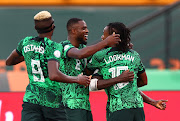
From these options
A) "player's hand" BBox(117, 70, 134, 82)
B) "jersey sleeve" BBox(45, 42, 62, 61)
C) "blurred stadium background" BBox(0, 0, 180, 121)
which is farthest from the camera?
"blurred stadium background" BBox(0, 0, 180, 121)

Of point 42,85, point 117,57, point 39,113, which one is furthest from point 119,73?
point 39,113

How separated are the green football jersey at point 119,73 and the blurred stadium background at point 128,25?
180 cm

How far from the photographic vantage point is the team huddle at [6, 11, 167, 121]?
209 inches

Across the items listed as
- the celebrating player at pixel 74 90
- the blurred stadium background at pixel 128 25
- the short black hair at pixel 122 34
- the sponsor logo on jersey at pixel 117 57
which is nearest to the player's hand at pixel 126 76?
the sponsor logo on jersey at pixel 117 57

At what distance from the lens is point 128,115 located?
539 cm

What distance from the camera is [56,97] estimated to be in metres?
5.39

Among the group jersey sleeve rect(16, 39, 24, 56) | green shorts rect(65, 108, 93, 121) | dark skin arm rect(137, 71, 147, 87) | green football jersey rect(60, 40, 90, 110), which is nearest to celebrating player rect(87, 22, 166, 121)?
dark skin arm rect(137, 71, 147, 87)

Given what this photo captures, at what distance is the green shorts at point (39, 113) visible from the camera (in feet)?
17.3

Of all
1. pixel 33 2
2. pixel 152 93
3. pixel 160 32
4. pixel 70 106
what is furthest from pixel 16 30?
pixel 70 106

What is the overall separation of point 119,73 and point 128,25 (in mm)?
3663

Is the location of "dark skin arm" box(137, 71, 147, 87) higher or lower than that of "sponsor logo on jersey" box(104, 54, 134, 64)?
lower

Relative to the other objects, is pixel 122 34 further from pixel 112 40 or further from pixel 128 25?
pixel 128 25

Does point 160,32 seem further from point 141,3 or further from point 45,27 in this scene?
point 45,27

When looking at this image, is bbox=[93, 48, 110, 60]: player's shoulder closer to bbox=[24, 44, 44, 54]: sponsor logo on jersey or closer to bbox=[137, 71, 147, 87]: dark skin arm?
bbox=[137, 71, 147, 87]: dark skin arm
